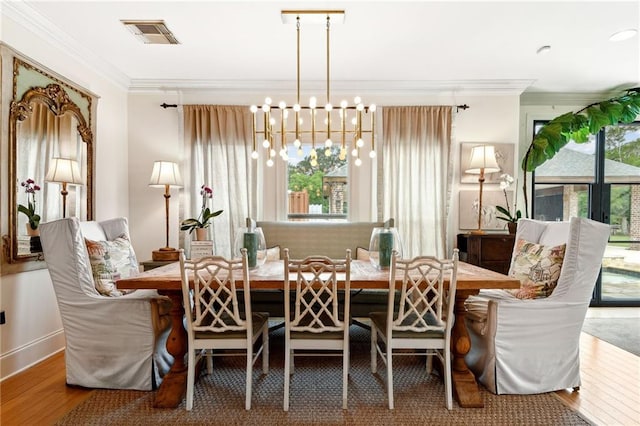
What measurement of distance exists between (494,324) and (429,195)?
2191 mm

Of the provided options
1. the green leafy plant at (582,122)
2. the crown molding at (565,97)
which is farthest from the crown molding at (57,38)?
the crown molding at (565,97)

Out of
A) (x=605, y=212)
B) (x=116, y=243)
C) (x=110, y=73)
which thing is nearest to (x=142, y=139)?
(x=110, y=73)

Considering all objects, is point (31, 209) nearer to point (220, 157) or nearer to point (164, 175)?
point (164, 175)

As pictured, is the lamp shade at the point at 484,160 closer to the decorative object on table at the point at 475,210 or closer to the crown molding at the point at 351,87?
the decorative object on table at the point at 475,210

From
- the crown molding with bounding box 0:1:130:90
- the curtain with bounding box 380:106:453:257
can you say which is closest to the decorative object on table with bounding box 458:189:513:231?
the curtain with bounding box 380:106:453:257

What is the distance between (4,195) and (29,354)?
4.02 ft

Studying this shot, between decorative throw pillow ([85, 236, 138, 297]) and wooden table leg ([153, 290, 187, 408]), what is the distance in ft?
1.82

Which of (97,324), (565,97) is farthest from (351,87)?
(97,324)

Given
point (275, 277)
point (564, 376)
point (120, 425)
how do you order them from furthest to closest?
1. point (564, 376)
2. point (275, 277)
3. point (120, 425)

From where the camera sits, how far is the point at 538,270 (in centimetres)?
256

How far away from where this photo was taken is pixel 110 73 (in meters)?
3.89

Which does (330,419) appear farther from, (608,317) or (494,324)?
(608,317)

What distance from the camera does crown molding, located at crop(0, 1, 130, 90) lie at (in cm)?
270

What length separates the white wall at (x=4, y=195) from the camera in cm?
267
